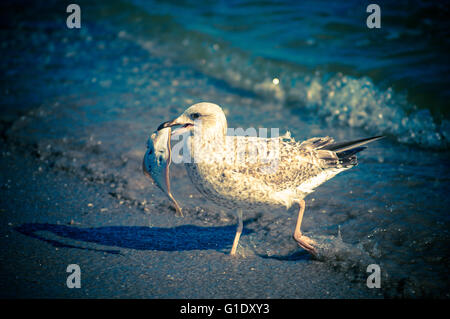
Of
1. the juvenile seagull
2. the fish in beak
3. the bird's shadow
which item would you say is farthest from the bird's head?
the bird's shadow

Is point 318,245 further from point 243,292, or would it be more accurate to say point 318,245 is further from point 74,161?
point 74,161

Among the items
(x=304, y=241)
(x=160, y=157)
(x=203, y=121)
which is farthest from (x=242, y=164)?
(x=304, y=241)

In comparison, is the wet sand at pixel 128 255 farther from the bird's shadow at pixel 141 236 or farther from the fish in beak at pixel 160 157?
the fish in beak at pixel 160 157

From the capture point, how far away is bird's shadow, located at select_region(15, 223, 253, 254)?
4203 mm

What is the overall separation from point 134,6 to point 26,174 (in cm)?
956

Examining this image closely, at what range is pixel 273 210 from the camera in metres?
4.86

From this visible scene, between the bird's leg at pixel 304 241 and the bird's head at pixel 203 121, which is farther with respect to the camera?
the bird's leg at pixel 304 241

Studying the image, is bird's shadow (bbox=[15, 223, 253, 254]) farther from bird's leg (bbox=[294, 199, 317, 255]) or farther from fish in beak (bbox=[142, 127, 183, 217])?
→ fish in beak (bbox=[142, 127, 183, 217])

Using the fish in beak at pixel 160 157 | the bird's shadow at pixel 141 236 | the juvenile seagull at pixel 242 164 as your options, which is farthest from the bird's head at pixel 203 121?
the bird's shadow at pixel 141 236

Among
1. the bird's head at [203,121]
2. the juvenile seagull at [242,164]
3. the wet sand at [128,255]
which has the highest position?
the bird's head at [203,121]

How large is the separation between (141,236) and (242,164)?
1.48 meters

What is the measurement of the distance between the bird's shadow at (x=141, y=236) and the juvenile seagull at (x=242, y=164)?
386mm

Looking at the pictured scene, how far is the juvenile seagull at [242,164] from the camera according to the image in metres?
3.71

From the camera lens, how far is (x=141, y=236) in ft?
14.3
